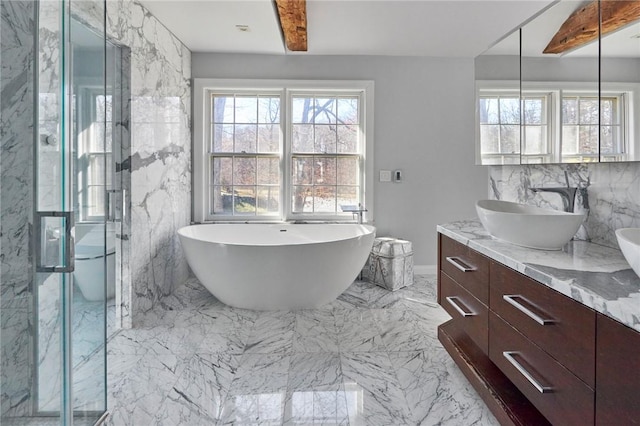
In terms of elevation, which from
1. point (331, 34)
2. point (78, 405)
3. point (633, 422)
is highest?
point (331, 34)

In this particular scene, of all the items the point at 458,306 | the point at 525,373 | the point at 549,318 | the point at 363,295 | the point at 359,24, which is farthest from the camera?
the point at 363,295

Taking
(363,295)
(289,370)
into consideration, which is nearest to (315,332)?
(289,370)

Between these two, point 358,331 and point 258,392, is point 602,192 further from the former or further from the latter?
point 258,392

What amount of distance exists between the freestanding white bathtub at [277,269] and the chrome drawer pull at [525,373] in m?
1.49

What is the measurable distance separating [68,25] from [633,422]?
70.4 inches

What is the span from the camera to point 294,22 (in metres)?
2.94

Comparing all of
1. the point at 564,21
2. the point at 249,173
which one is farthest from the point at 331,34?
the point at 564,21

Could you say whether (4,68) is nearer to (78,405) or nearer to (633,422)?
(78,405)

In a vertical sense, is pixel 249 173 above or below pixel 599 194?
above

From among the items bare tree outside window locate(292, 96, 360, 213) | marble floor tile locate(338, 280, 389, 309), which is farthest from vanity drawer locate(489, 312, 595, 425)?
bare tree outside window locate(292, 96, 360, 213)

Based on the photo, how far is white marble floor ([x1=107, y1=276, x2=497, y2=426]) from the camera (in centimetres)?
167

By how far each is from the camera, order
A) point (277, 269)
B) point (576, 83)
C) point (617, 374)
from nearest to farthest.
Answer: point (617, 374) < point (576, 83) < point (277, 269)

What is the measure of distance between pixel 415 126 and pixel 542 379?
311cm

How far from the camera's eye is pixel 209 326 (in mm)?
2623
